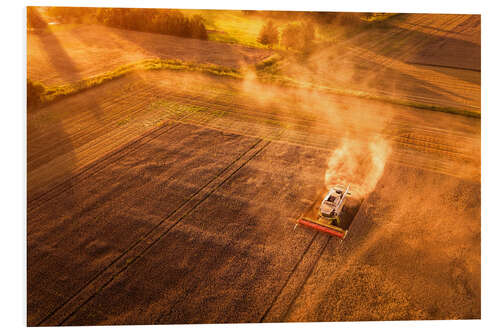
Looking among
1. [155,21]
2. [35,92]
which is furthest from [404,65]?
[35,92]

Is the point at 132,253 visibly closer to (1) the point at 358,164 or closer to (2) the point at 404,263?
(2) the point at 404,263

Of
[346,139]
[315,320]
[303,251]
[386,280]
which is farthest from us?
[346,139]

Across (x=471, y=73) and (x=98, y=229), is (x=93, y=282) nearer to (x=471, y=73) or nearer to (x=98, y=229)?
(x=98, y=229)

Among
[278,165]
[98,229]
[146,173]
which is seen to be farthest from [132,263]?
[278,165]

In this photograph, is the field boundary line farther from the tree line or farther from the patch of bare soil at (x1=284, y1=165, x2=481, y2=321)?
the tree line

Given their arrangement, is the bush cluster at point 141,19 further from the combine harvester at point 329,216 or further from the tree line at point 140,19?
the combine harvester at point 329,216

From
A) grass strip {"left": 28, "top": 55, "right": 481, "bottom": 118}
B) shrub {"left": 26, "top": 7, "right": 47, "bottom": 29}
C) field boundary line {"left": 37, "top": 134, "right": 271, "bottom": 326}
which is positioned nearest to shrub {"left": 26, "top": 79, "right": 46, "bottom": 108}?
grass strip {"left": 28, "top": 55, "right": 481, "bottom": 118}
